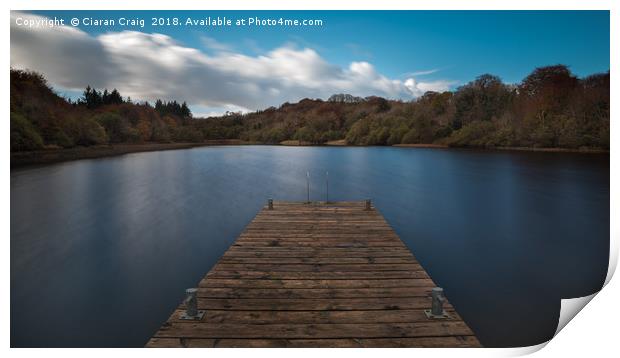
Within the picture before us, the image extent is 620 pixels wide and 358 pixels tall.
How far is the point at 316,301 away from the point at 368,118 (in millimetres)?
37455

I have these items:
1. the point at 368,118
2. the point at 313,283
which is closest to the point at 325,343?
the point at 313,283

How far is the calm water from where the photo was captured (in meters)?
3.37

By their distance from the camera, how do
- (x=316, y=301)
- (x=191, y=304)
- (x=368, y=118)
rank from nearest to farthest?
1. (x=191, y=304)
2. (x=316, y=301)
3. (x=368, y=118)

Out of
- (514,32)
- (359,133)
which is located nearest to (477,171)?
(514,32)

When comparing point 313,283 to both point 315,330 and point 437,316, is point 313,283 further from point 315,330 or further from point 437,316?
point 437,316

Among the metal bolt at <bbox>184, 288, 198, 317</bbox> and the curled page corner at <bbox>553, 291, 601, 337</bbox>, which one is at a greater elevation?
the metal bolt at <bbox>184, 288, 198, 317</bbox>

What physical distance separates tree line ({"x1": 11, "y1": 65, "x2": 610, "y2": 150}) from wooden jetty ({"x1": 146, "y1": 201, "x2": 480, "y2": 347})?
4.74 m

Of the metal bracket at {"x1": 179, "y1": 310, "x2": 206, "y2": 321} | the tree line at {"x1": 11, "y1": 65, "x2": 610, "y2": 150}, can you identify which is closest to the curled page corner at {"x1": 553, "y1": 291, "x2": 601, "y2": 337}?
the metal bracket at {"x1": 179, "y1": 310, "x2": 206, "y2": 321}

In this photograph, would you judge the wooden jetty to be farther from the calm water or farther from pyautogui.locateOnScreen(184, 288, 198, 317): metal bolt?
the calm water

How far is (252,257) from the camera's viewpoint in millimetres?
3463

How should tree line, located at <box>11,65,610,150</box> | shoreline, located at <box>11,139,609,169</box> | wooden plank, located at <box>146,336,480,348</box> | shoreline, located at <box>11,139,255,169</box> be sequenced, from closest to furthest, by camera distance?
wooden plank, located at <box>146,336,480,348</box>
shoreline, located at <box>11,139,255,169</box>
shoreline, located at <box>11,139,609,169</box>
tree line, located at <box>11,65,610,150</box>

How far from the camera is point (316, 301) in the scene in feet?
8.14

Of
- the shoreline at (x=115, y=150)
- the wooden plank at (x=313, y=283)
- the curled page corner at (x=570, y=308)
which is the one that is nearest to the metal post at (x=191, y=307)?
the wooden plank at (x=313, y=283)
